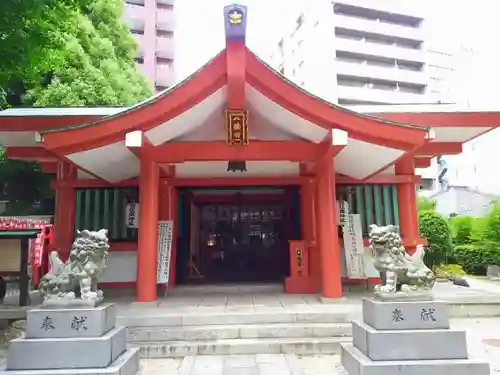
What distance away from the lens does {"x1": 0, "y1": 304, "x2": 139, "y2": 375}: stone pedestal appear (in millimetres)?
4652

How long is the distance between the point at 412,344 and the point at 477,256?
1591 cm

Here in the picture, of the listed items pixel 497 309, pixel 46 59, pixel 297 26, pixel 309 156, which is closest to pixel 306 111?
pixel 309 156

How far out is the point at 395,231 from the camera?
529 cm

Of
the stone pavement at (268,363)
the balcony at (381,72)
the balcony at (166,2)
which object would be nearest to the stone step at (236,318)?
the stone pavement at (268,363)

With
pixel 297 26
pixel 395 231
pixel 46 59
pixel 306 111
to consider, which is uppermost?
pixel 297 26

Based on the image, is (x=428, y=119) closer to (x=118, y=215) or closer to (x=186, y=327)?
(x=186, y=327)

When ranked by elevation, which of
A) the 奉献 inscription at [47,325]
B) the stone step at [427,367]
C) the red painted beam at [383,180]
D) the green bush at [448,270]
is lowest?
the stone step at [427,367]

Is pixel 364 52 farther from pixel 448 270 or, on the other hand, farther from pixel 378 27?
pixel 448 270

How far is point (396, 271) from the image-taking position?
5109 millimetres

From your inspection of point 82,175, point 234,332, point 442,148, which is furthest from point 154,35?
point 234,332

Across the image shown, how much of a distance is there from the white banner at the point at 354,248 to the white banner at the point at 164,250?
12.9 ft

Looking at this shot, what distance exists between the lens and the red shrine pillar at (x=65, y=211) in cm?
936

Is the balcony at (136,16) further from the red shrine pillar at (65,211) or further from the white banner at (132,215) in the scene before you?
the white banner at (132,215)

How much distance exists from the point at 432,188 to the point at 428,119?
44620 millimetres
